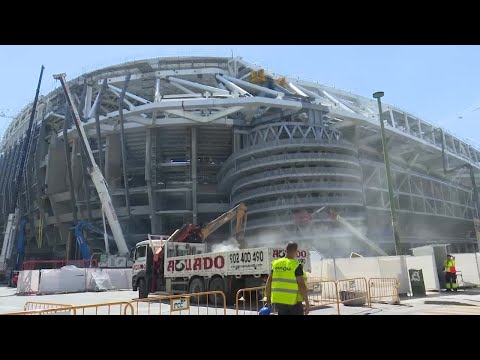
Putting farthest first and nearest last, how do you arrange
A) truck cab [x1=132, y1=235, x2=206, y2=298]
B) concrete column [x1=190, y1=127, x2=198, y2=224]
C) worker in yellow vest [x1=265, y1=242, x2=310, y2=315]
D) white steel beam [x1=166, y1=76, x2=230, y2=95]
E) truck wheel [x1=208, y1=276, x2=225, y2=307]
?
concrete column [x1=190, y1=127, x2=198, y2=224]
white steel beam [x1=166, y1=76, x2=230, y2=95]
truck cab [x1=132, y1=235, x2=206, y2=298]
truck wheel [x1=208, y1=276, x2=225, y2=307]
worker in yellow vest [x1=265, y1=242, x2=310, y2=315]

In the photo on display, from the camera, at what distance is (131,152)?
52.9 m

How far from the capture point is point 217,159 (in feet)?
178

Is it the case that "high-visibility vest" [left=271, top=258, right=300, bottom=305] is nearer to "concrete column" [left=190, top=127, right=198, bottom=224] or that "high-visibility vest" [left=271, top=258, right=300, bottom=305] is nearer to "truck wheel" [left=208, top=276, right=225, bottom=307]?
"truck wheel" [left=208, top=276, right=225, bottom=307]

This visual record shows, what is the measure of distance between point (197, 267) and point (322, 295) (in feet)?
17.8

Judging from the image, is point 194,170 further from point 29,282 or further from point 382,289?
point 382,289

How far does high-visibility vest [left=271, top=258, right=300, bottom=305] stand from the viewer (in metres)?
5.46

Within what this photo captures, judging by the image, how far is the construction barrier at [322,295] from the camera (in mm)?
13875

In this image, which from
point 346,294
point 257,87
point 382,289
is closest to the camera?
point 346,294

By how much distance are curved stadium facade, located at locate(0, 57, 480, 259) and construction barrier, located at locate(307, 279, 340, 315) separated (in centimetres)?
2417

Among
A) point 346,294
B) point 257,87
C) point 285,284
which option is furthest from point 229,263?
point 257,87

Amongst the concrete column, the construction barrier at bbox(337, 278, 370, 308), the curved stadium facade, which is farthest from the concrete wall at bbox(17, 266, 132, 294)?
the construction barrier at bbox(337, 278, 370, 308)

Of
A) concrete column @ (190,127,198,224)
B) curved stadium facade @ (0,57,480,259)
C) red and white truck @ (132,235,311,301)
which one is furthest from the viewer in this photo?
concrete column @ (190,127,198,224)
